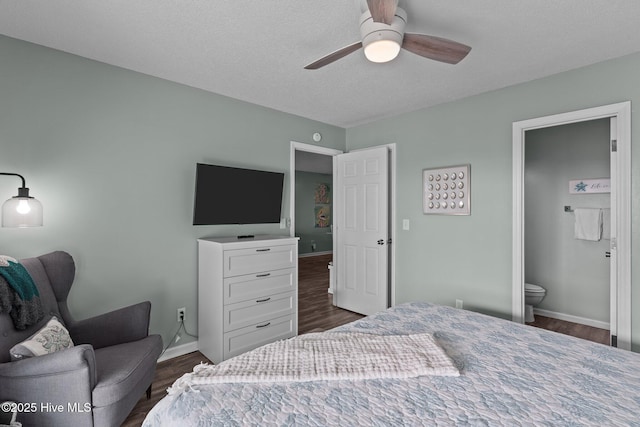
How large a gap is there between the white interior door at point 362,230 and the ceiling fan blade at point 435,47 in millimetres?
1971

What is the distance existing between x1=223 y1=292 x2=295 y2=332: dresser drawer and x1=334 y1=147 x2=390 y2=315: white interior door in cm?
119

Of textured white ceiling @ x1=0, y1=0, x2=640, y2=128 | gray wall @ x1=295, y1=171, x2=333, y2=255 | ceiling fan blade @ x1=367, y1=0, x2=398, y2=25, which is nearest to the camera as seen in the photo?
ceiling fan blade @ x1=367, y1=0, x2=398, y2=25

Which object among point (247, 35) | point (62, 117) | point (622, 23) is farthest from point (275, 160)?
point (622, 23)

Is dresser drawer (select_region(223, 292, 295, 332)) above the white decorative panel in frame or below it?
below

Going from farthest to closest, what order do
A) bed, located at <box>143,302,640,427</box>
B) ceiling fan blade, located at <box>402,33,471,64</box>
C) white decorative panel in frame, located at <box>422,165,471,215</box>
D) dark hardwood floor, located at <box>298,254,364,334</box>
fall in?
dark hardwood floor, located at <box>298,254,364,334</box>
white decorative panel in frame, located at <box>422,165,471,215</box>
ceiling fan blade, located at <box>402,33,471,64</box>
bed, located at <box>143,302,640,427</box>

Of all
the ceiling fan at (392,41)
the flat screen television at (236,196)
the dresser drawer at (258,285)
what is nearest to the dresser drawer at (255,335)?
the dresser drawer at (258,285)

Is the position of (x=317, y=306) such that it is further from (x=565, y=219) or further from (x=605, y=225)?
(x=605, y=225)

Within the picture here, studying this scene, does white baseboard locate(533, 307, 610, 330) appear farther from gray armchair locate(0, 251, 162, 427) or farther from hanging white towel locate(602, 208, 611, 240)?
gray armchair locate(0, 251, 162, 427)

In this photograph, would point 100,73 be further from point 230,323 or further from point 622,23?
point 622,23

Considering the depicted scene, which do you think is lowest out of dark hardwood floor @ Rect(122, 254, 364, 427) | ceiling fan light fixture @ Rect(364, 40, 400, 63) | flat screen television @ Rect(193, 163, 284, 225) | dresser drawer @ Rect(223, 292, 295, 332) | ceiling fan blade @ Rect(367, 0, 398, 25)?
dark hardwood floor @ Rect(122, 254, 364, 427)

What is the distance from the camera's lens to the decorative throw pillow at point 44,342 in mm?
1562

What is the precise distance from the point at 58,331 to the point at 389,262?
123 inches

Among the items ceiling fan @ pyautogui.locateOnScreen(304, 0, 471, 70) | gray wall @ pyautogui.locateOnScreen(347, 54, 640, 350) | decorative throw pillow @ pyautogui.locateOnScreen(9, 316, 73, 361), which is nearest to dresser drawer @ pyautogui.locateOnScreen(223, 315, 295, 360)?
decorative throw pillow @ pyautogui.locateOnScreen(9, 316, 73, 361)

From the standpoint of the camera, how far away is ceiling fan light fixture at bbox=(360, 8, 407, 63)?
159 cm
